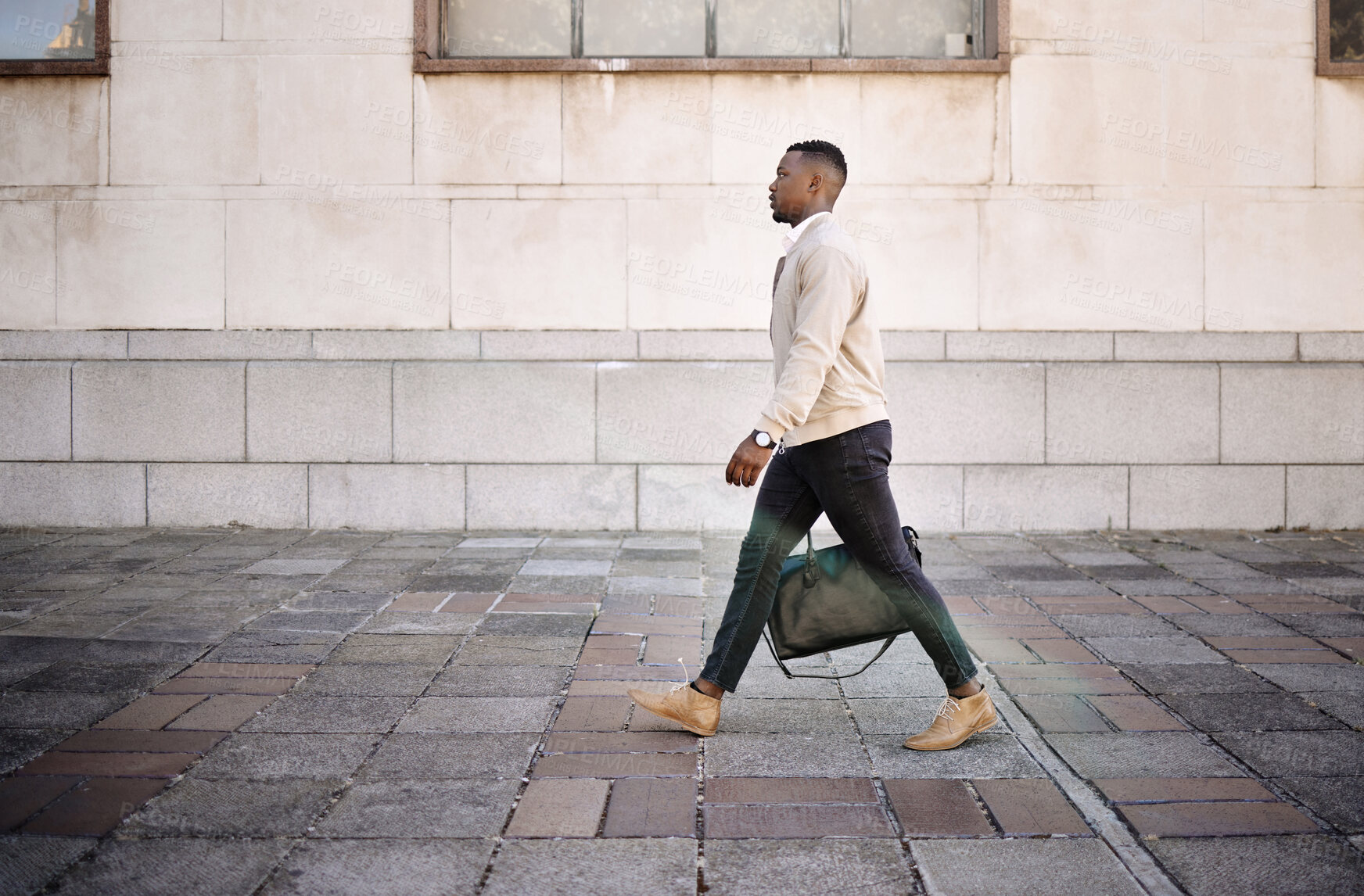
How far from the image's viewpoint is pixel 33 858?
2.54 metres

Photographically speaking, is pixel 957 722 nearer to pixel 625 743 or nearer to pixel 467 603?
pixel 625 743

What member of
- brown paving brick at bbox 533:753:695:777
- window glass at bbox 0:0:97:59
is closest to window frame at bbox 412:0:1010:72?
window glass at bbox 0:0:97:59

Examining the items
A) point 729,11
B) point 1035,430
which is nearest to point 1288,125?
point 1035,430

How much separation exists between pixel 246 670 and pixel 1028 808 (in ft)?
9.50

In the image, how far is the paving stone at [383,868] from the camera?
2.43 m

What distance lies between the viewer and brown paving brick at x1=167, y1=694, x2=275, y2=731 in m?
3.51

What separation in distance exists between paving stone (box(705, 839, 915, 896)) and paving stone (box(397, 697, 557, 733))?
1095 mm

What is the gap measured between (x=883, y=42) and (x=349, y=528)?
516 cm

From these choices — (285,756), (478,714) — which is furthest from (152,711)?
(478,714)

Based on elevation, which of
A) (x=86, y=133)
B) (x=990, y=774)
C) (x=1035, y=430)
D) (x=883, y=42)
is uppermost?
(x=883, y=42)

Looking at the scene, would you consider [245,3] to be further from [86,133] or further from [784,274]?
[784,274]

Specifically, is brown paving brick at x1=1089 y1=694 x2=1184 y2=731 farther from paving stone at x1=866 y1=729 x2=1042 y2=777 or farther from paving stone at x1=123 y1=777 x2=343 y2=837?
paving stone at x1=123 y1=777 x2=343 y2=837

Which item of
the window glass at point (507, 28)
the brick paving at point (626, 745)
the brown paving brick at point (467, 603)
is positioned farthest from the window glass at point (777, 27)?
the brown paving brick at point (467, 603)

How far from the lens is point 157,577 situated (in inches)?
231
